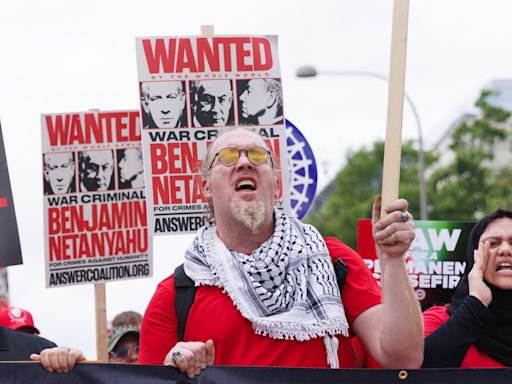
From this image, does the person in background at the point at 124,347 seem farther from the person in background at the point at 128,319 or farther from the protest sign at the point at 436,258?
the protest sign at the point at 436,258

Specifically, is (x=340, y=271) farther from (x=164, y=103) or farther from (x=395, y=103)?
(x=164, y=103)

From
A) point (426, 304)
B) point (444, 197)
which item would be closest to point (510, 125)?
point (444, 197)

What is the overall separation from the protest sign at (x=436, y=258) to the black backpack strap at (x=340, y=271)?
303 centimetres

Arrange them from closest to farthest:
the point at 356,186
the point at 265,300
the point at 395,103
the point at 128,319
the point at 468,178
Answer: the point at 395,103 → the point at 265,300 → the point at 128,319 → the point at 468,178 → the point at 356,186

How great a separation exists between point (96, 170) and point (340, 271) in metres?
3.76

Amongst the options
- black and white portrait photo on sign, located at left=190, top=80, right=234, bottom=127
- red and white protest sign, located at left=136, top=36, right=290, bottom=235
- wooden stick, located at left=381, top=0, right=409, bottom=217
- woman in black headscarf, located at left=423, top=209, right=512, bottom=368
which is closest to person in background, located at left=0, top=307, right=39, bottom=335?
red and white protest sign, located at left=136, top=36, right=290, bottom=235

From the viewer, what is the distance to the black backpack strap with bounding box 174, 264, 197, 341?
3.80 metres

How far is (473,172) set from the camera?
44.3 meters

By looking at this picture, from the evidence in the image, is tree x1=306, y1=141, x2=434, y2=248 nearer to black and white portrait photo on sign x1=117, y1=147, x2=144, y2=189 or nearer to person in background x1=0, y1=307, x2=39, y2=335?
black and white portrait photo on sign x1=117, y1=147, x2=144, y2=189

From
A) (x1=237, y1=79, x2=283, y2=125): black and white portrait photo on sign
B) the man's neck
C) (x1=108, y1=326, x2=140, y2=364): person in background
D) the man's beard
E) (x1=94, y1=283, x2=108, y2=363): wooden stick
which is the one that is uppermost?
(x1=237, y1=79, x2=283, y2=125): black and white portrait photo on sign

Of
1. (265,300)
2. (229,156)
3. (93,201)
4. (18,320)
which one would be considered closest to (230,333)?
(265,300)

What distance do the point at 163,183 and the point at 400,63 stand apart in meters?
3.00

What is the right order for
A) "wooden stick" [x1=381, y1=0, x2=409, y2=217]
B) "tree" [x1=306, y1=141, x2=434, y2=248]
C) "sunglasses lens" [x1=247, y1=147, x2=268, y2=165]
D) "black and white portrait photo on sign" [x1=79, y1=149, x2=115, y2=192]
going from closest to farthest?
"wooden stick" [x1=381, y1=0, x2=409, y2=217]
"sunglasses lens" [x1=247, y1=147, x2=268, y2=165]
"black and white portrait photo on sign" [x1=79, y1=149, x2=115, y2=192]
"tree" [x1=306, y1=141, x2=434, y2=248]

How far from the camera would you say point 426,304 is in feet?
23.2
